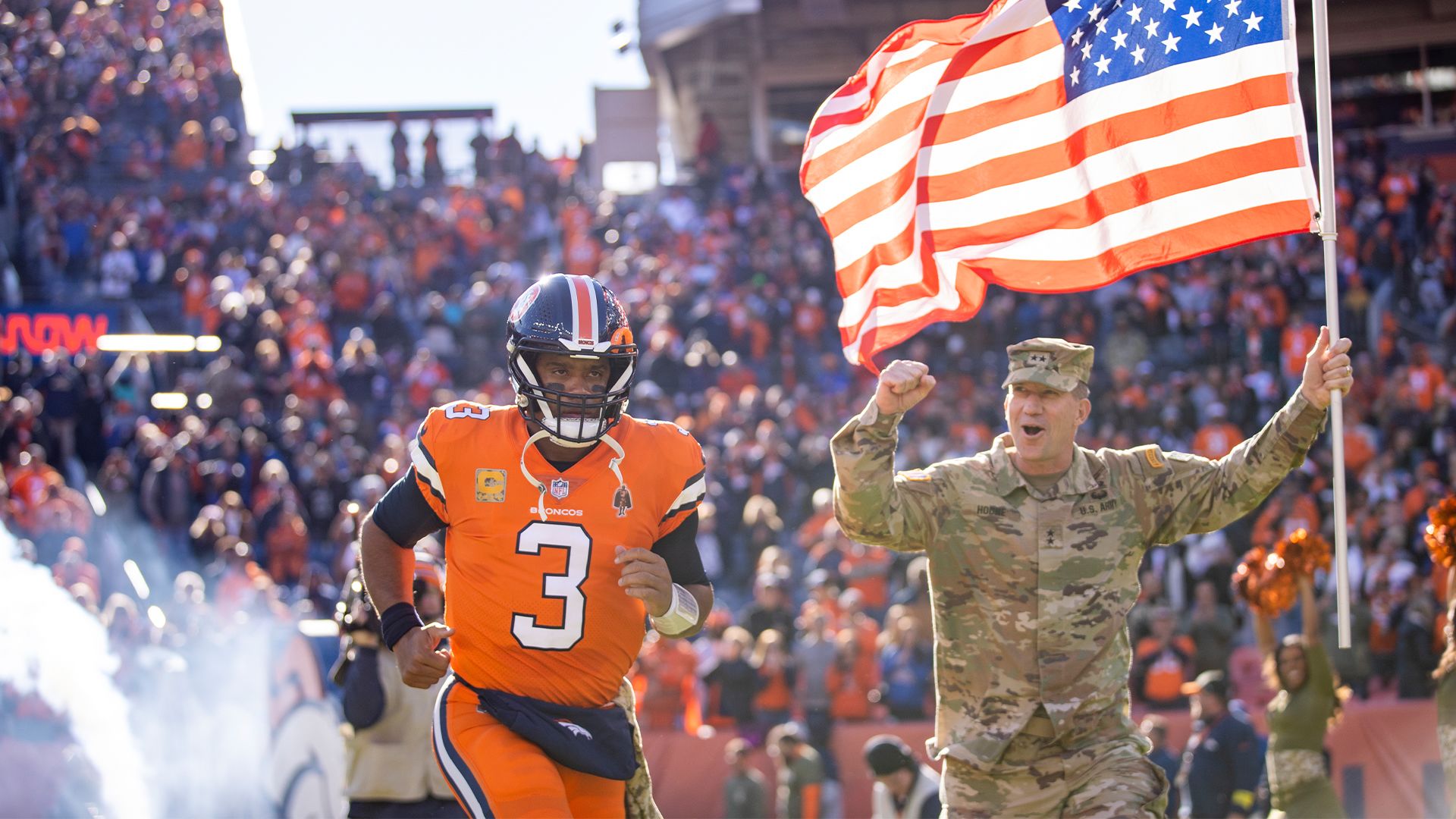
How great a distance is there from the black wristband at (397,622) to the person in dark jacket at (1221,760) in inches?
271

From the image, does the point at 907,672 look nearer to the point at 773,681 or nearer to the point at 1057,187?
the point at 773,681

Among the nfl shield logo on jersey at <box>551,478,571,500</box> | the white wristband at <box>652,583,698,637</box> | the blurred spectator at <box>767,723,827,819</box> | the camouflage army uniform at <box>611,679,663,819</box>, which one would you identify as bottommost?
the blurred spectator at <box>767,723,827,819</box>

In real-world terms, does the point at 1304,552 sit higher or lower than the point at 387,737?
higher

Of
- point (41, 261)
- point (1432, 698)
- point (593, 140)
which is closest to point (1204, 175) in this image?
point (1432, 698)

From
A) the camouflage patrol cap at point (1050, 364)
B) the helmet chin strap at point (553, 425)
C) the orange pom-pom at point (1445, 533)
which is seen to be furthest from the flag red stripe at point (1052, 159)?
the helmet chin strap at point (553, 425)

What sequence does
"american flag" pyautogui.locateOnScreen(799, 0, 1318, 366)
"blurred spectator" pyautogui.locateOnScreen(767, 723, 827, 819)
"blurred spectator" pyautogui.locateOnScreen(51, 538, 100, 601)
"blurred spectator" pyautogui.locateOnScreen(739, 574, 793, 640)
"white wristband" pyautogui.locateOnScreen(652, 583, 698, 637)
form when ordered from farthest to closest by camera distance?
"blurred spectator" pyautogui.locateOnScreen(739, 574, 793, 640) → "blurred spectator" pyautogui.locateOnScreen(51, 538, 100, 601) → "blurred spectator" pyautogui.locateOnScreen(767, 723, 827, 819) → "american flag" pyautogui.locateOnScreen(799, 0, 1318, 366) → "white wristband" pyautogui.locateOnScreen(652, 583, 698, 637)

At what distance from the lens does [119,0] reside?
105 ft

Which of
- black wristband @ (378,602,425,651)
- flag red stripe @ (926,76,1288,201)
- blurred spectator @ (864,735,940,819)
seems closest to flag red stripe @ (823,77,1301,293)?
flag red stripe @ (926,76,1288,201)

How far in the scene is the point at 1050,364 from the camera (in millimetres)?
5445

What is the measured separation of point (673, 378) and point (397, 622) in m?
13.7

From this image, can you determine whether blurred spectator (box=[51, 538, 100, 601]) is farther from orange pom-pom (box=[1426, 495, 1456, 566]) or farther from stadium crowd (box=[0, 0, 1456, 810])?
orange pom-pom (box=[1426, 495, 1456, 566])

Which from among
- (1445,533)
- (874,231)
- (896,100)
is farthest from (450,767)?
(1445,533)

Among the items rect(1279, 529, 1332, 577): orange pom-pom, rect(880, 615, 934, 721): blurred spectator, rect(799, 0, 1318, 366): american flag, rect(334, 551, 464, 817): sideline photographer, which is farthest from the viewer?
rect(880, 615, 934, 721): blurred spectator

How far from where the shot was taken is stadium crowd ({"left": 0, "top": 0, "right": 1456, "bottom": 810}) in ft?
42.6
